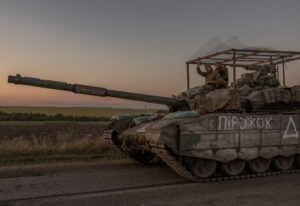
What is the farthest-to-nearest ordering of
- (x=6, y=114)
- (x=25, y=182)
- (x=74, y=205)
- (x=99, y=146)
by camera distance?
1. (x=6, y=114)
2. (x=99, y=146)
3. (x=25, y=182)
4. (x=74, y=205)

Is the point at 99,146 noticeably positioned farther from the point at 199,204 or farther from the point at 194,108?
the point at 199,204

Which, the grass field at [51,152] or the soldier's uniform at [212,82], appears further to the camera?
the grass field at [51,152]

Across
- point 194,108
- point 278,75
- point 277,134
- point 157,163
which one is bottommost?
point 157,163

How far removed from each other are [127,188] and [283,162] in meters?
4.39

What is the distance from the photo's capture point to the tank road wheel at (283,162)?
8.53 meters

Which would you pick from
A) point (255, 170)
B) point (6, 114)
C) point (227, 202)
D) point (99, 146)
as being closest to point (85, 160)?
point (99, 146)

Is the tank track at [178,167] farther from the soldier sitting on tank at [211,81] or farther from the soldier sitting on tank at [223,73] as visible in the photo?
the soldier sitting on tank at [223,73]

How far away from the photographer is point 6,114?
3944 cm

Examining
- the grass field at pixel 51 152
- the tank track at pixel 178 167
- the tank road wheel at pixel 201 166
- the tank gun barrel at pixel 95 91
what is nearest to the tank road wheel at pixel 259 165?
the tank track at pixel 178 167

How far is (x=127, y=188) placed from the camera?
658 centimetres

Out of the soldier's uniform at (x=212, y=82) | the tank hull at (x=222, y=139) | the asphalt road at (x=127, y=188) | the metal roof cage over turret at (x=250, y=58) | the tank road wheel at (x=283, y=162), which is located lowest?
the asphalt road at (x=127, y=188)

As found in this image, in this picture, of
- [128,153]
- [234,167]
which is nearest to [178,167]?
[234,167]

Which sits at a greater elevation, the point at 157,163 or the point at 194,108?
the point at 194,108

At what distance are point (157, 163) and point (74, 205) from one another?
488cm
